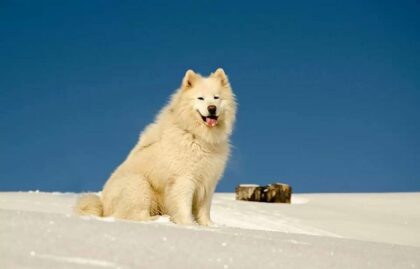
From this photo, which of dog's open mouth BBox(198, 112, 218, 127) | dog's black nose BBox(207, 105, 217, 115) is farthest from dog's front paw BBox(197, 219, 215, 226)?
dog's black nose BBox(207, 105, 217, 115)

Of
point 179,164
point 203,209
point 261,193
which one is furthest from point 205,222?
point 261,193

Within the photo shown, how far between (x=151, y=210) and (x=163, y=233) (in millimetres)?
2964

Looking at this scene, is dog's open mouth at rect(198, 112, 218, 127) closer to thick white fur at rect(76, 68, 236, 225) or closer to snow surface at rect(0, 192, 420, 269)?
thick white fur at rect(76, 68, 236, 225)

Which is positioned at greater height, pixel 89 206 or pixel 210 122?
pixel 210 122

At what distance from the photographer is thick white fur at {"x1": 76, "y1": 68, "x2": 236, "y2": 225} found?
6674 millimetres

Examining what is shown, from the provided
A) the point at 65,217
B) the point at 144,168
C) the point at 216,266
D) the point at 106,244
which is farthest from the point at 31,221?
the point at 144,168

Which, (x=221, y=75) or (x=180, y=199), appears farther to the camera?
(x=221, y=75)

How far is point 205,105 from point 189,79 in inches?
15.5

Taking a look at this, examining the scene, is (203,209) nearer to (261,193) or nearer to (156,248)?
(156,248)

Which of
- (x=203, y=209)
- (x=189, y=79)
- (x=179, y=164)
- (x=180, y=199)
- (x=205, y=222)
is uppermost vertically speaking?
(x=189, y=79)

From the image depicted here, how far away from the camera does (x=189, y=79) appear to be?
23.4 feet

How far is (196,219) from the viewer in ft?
22.5

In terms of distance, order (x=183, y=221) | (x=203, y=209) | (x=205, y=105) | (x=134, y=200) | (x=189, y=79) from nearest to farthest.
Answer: (x=183, y=221)
(x=134, y=200)
(x=203, y=209)
(x=205, y=105)
(x=189, y=79)

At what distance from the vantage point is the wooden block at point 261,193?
15.2 m
